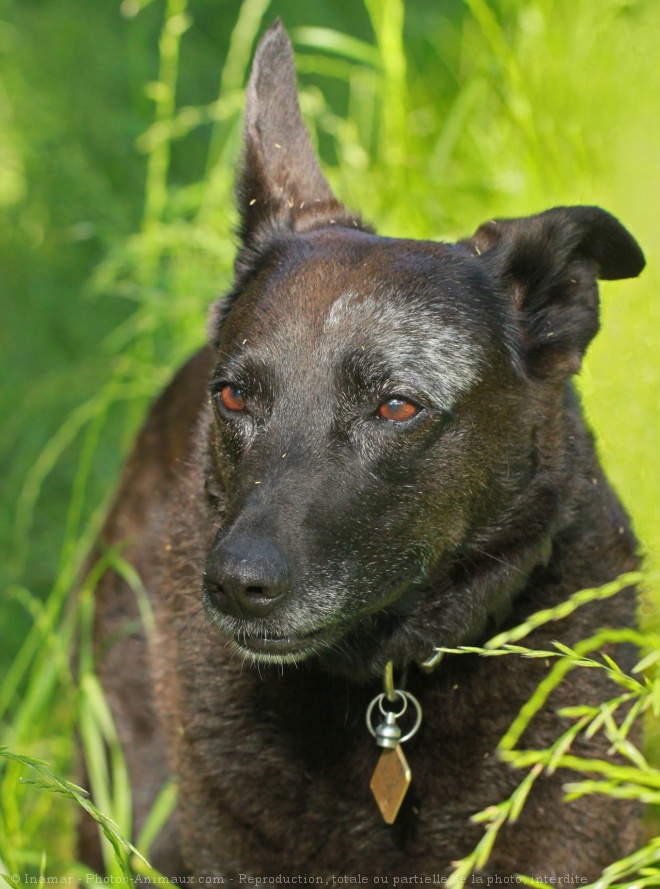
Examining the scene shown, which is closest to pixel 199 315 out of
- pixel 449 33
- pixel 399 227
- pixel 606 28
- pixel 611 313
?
pixel 399 227

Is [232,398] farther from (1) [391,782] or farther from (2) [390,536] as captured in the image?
(1) [391,782]

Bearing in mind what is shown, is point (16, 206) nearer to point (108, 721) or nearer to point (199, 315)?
point (199, 315)

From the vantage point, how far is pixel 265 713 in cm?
307

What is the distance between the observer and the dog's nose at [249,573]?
2.44 meters

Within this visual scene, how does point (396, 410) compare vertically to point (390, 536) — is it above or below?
above

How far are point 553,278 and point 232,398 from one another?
0.87 m

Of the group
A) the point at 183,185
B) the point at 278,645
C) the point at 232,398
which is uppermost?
the point at 183,185

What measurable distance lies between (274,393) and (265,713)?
0.86 metres

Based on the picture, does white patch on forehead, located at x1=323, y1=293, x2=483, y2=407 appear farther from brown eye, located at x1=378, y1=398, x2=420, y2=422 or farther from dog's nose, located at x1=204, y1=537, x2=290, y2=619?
dog's nose, located at x1=204, y1=537, x2=290, y2=619

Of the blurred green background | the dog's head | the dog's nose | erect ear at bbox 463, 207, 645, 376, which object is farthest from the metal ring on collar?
the blurred green background

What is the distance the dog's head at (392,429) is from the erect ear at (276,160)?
17 centimetres

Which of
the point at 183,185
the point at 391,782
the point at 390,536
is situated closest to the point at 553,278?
the point at 390,536

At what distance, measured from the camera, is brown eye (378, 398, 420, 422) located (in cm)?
273

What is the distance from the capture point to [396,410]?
8.96ft
